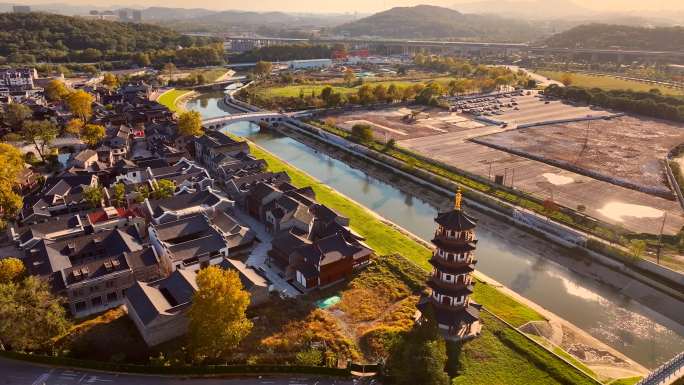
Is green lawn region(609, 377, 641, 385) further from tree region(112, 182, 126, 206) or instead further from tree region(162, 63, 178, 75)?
tree region(162, 63, 178, 75)

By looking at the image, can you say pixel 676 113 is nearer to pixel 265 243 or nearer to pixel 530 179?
pixel 530 179

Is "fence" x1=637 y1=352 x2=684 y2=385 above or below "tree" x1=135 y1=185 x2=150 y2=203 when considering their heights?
below

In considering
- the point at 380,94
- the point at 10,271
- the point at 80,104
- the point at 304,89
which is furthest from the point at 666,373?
the point at 304,89

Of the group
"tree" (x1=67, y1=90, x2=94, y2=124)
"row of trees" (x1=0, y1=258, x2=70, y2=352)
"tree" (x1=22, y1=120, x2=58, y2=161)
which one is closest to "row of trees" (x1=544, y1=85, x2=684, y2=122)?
"tree" (x1=67, y1=90, x2=94, y2=124)

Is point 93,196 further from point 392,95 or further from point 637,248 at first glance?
point 392,95

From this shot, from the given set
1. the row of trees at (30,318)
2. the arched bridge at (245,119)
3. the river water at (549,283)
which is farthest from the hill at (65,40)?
the row of trees at (30,318)

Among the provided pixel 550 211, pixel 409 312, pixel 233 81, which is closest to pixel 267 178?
pixel 409 312
